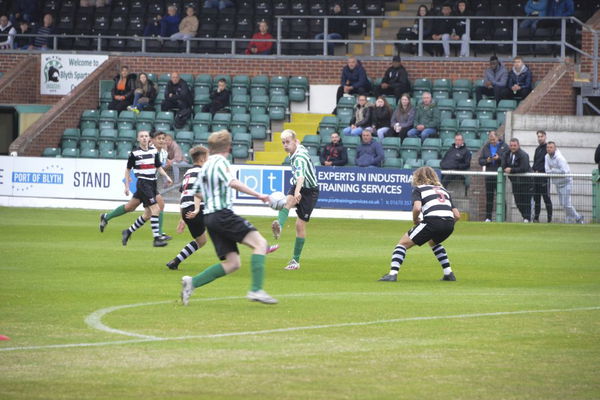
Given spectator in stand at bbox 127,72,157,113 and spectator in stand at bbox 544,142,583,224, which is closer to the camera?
spectator in stand at bbox 544,142,583,224

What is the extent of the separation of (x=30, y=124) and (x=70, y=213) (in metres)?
7.78

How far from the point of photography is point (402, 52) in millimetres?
34094

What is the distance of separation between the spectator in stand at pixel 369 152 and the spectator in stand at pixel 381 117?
1.61m

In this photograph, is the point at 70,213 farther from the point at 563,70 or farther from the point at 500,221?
the point at 563,70

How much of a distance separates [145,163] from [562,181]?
34.3ft

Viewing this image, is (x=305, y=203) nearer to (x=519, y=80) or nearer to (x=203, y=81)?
(x=519, y=80)

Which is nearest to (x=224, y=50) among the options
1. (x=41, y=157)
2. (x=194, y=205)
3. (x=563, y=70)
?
(x=41, y=157)

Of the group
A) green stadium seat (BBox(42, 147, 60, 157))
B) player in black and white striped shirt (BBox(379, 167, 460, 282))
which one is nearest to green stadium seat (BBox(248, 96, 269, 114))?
green stadium seat (BBox(42, 147, 60, 157))

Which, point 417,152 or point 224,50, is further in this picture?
point 224,50

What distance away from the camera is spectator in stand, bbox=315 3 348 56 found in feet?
111

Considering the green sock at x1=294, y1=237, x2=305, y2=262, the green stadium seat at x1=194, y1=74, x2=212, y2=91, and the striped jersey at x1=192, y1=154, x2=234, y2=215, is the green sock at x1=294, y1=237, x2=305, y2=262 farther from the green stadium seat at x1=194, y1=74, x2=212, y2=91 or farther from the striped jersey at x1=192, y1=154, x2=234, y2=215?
the green stadium seat at x1=194, y1=74, x2=212, y2=91

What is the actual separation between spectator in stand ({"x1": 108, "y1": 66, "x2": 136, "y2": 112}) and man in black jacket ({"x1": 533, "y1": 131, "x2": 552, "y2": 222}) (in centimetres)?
1220

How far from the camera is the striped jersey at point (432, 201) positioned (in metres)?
14.2

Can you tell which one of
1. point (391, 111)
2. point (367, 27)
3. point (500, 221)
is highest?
point (367, 27)
